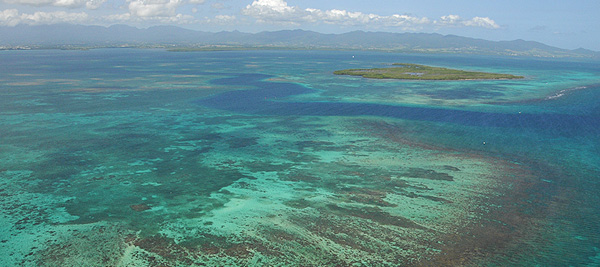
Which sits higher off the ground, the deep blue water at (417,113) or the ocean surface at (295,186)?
the deep blue water at (417,113)

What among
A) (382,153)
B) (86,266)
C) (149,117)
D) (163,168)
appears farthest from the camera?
(149,117)

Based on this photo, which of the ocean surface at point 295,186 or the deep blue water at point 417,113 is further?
the deep blue water at point 417,113

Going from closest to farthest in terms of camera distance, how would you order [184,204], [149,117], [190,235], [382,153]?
1. [190,235]
2. [184,204]
3. [382,153]
4. [149,117]

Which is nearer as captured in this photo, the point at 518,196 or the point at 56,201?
the point at 56,201

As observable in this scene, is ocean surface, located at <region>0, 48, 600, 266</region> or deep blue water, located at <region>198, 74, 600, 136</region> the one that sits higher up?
deep blue water, located at <region>198, 74, 600, 136</region>

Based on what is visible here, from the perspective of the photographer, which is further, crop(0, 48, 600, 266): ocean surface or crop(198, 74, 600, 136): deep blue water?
crop(198, 74, 600, 136): deep blue water

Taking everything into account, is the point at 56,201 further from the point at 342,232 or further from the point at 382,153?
the point at 382,153

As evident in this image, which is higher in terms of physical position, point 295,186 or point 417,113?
point 417,113

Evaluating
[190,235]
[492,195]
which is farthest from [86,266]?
[492,195]
